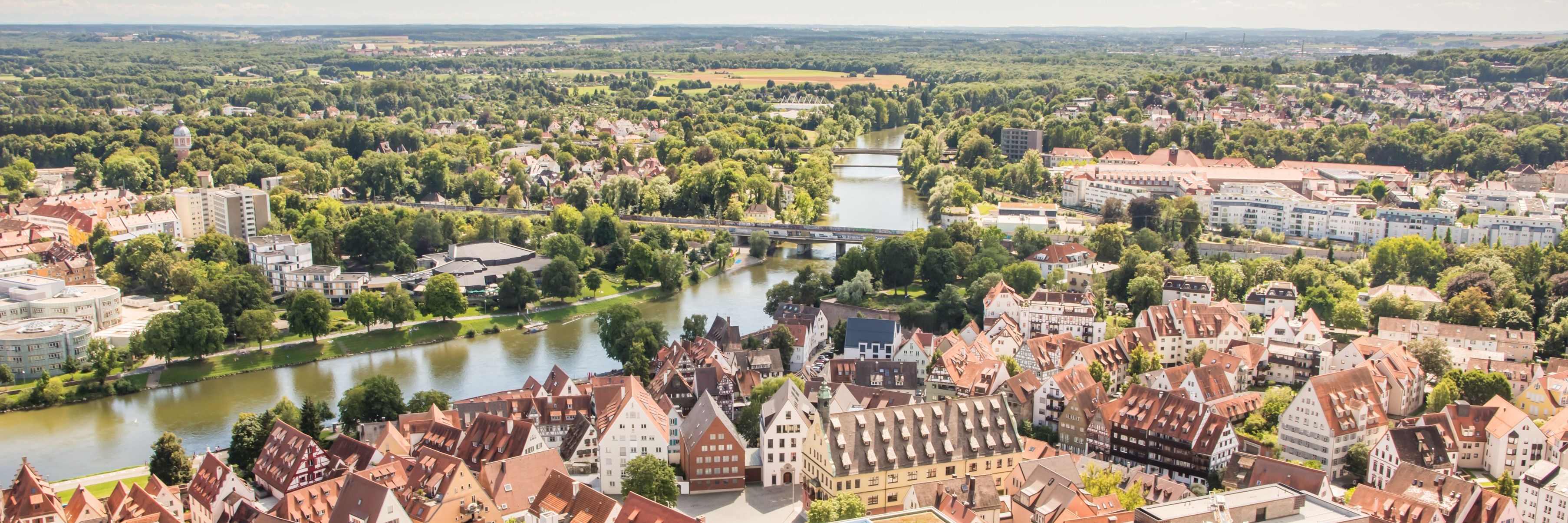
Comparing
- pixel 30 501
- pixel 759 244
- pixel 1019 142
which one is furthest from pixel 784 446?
pixel 1019 142

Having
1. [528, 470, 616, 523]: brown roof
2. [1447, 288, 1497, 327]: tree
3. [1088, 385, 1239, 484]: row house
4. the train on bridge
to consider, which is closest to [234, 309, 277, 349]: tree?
[528, 470, 616, 523]: brown roof

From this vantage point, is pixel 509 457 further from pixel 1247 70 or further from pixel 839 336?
pixel 1247 70

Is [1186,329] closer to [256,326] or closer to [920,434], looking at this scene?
[920,434]

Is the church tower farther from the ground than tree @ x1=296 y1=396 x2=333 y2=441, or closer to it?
farther from the ground

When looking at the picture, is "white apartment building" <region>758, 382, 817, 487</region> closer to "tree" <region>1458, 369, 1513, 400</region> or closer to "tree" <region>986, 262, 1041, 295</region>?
"tree" <region>1458, 369, 1513, 400</region>

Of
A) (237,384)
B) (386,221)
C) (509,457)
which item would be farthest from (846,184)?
(509,457)

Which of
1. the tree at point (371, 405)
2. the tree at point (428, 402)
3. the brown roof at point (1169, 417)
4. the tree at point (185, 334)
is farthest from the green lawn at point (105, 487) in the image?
the brown roof at point (1169, 417)
